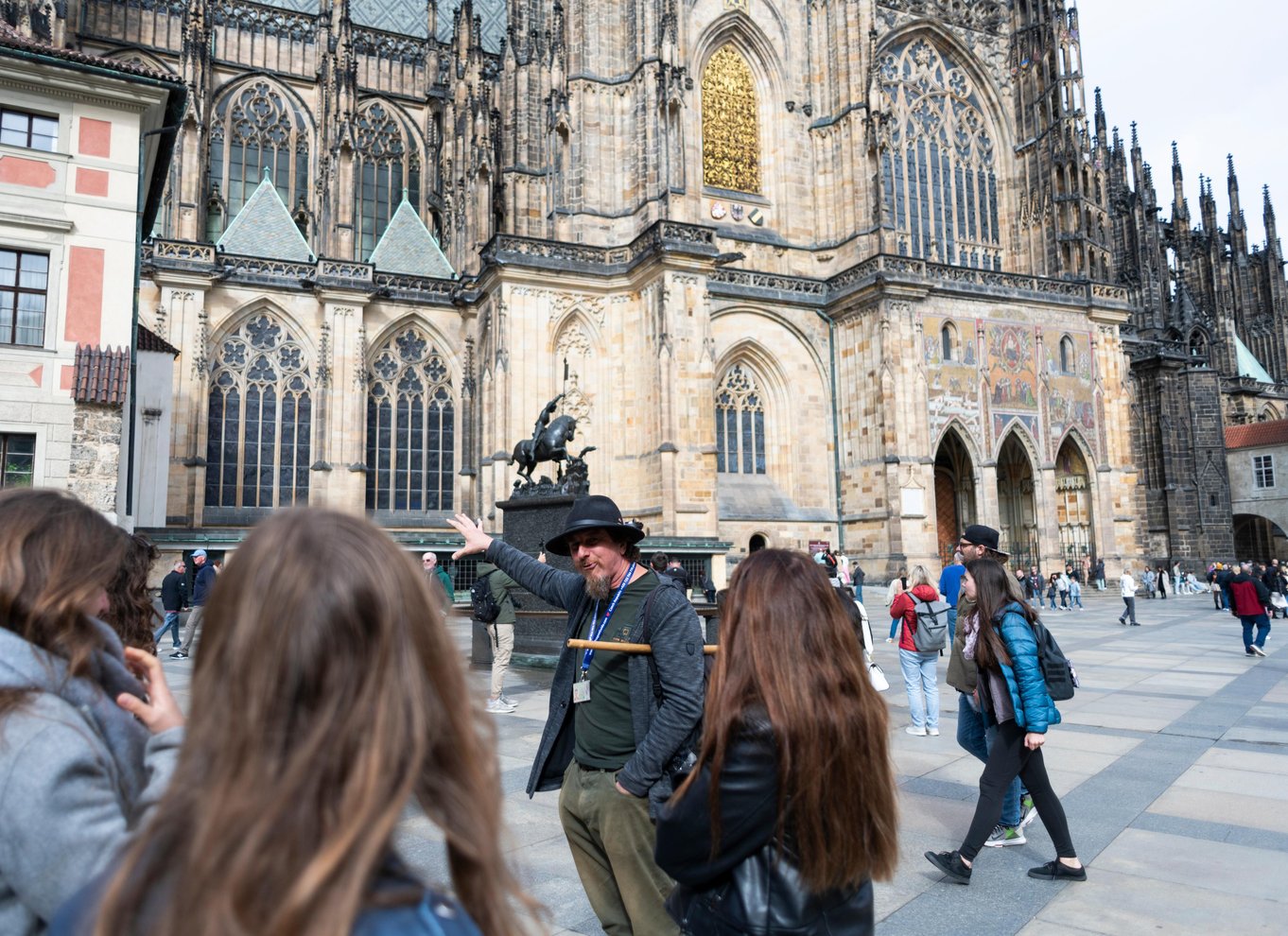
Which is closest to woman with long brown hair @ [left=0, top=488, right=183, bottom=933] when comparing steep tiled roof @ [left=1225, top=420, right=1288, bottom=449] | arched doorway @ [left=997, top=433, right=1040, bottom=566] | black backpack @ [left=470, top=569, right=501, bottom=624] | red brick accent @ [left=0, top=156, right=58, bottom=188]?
black backpack @ [left=470, top=569, right=501, bottom=624]

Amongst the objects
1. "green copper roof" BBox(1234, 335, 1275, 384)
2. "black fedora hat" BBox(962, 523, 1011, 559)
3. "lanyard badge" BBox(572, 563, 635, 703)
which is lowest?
"lanyard badge" BBox(572, 563, 635, 703)

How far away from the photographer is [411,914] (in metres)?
1.02

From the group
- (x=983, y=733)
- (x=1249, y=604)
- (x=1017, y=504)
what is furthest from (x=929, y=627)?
(x=1017, y=504)

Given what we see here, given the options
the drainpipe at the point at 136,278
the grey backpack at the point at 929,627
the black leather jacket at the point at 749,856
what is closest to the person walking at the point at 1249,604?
the grey backpack at the point at 929,627

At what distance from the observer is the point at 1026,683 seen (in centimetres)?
417

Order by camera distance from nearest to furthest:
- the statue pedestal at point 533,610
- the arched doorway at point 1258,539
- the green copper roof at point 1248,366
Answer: the statue pedestal at point 533,610, the arched doorway at point 1258,539, the green copper roof at point 1248,366

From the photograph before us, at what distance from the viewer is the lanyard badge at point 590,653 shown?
125 inches

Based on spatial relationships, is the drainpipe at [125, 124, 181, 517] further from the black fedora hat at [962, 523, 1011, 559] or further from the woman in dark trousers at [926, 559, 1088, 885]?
the woman in dark trousers at [926, 559, 1088, 885]

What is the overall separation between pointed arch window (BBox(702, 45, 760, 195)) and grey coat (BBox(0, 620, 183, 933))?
26.7 metres

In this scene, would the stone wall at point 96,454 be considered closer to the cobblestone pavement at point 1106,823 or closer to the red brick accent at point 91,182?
the red brick accent at point 91,182

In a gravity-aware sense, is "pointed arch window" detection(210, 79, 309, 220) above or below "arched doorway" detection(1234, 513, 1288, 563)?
above

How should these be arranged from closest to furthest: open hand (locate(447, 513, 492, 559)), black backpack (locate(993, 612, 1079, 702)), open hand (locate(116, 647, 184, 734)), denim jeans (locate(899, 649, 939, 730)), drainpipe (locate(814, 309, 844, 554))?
open hand (locate(116, 647, 184, 734)) < open hand (locate(447, 513, 492, 559)) < black backpack (locate(993, 612, 1079, 702)) < denim jeans (locate(899, 649, 939, 730)) < drainpipe (locate(814, 309, 844, 554))

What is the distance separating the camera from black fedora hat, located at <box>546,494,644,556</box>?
3211mm

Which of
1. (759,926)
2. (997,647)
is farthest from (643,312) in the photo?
(759,926)
